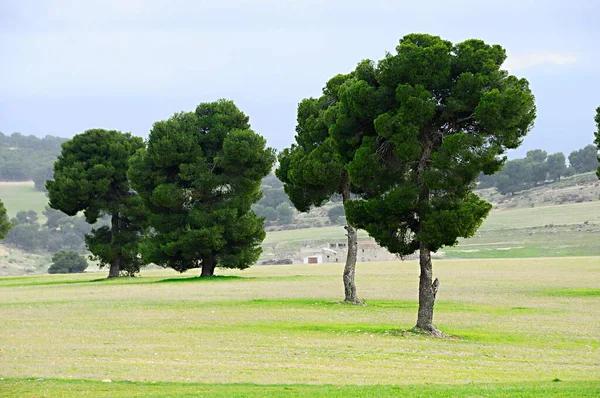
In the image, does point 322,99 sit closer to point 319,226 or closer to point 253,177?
point 253,177

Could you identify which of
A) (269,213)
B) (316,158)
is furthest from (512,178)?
(316,158)

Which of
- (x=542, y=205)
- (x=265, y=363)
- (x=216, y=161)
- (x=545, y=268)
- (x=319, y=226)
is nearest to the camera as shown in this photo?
(x=265, y=363)

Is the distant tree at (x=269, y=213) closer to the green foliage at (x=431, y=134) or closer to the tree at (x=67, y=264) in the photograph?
the tree at (x=67, y=264)

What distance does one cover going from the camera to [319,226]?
18838 centimetres

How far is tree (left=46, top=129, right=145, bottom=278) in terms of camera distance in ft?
222

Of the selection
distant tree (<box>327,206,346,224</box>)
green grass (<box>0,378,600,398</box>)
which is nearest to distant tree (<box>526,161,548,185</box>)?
distant tree (<box>327,206,346,224</box>)

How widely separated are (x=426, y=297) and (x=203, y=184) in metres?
32.6

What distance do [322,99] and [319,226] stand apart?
14576 cm

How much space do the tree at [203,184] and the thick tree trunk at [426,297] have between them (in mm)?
30890

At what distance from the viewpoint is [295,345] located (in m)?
26.0

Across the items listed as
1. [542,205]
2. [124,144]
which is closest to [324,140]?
[124,144]

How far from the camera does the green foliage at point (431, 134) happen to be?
29.1 metres

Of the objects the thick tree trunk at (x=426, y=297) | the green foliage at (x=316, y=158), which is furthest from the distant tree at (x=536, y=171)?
the thick tree trunk at (x=426, y=297)

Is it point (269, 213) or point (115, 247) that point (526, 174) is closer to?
point (269, 213)
